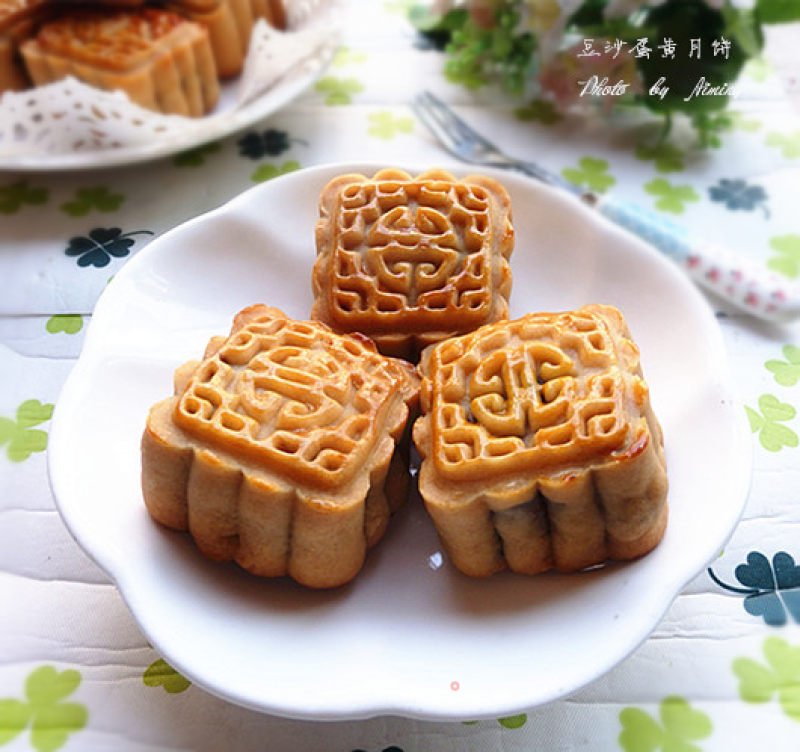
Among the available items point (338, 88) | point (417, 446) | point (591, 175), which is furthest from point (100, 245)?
point (591, 175)

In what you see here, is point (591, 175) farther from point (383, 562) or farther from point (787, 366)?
point (383, 562)

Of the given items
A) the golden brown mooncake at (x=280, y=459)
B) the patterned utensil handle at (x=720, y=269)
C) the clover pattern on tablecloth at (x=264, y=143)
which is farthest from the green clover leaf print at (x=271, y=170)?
the golden brown mooncake at (x=280, y=459)

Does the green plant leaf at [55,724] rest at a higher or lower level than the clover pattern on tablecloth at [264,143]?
lower

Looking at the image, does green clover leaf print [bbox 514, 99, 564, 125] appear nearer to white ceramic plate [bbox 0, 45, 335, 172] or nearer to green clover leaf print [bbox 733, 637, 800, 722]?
white ceramic plate [bbox 0, 45, 335, 172]

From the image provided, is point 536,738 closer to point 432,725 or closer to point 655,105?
A: point 432,725

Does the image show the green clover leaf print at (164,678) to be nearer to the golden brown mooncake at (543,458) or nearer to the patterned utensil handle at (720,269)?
the golden brown mooncake at (543,458)

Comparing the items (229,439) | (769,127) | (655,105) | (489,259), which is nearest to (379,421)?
(229,439)
